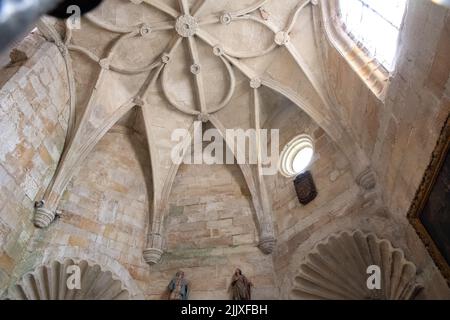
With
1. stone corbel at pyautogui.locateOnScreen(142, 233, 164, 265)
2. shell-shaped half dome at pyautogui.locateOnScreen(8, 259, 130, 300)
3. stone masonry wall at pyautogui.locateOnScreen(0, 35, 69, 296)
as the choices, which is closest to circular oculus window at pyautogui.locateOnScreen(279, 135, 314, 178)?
stone corbel at pyautogui.locateOnScreen(142, 233, 164, 265)

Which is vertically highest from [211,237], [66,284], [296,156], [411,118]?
[296,156]

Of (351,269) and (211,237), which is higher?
(211,237)

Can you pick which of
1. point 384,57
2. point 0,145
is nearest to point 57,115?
point 0,145

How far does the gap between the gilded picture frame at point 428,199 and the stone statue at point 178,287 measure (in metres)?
4.38

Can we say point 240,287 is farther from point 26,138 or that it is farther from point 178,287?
point 26,138

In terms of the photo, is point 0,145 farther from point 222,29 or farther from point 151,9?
point 222,29

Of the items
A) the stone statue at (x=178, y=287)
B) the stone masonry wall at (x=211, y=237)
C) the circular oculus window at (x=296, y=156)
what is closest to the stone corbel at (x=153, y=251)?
the stone masonry wall at (x=211, y=237)

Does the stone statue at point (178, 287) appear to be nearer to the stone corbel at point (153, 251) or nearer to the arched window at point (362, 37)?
the stone corbel at point (153, 251)

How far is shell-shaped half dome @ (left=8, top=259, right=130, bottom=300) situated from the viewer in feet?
23.5

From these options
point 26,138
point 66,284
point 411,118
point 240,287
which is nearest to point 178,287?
point 240,287

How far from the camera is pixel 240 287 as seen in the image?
7.81 metres

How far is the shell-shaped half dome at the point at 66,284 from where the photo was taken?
23.5ft

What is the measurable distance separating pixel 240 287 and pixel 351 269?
2088 mm

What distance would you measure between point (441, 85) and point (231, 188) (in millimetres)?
5767
